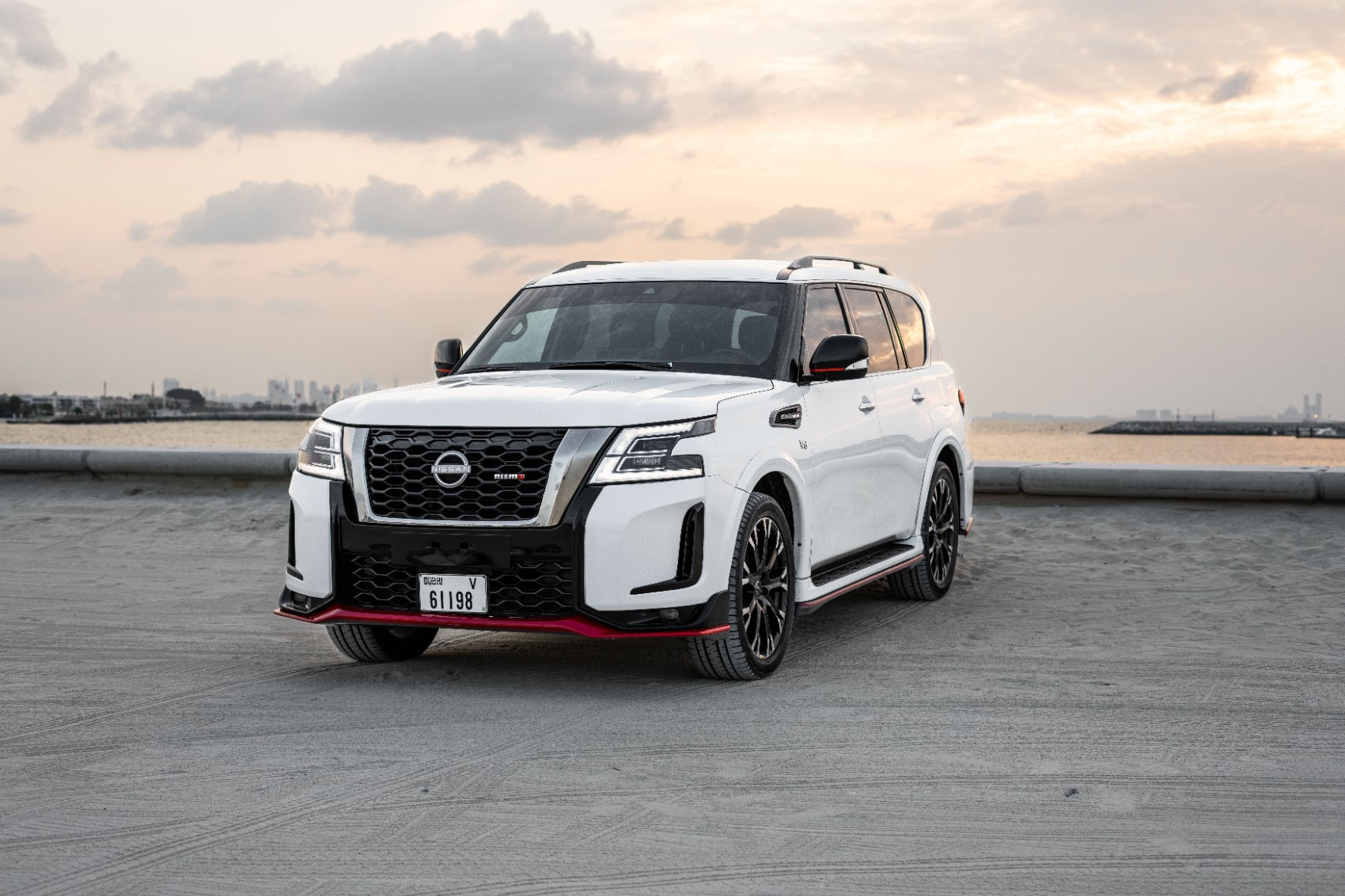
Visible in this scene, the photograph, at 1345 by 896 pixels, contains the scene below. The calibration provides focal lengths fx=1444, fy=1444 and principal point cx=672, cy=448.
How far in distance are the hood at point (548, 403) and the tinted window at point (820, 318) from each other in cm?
71

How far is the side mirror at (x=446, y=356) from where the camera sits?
27.1 feet

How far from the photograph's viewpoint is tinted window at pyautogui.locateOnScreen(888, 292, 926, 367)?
9367 mm

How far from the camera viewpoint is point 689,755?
5.32 metres

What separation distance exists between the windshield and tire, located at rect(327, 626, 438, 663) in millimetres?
1478

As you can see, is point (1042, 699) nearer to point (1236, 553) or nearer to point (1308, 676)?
point (1308, 676)

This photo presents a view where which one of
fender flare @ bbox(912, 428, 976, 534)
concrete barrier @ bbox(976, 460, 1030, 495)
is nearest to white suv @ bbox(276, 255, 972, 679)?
fender flare @ bbox(912, 428, 976, 534)

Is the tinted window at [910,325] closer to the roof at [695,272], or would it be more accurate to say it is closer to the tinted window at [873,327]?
the tinted window at [873,327]

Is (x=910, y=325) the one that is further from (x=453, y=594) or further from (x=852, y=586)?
(x=453, y=594)

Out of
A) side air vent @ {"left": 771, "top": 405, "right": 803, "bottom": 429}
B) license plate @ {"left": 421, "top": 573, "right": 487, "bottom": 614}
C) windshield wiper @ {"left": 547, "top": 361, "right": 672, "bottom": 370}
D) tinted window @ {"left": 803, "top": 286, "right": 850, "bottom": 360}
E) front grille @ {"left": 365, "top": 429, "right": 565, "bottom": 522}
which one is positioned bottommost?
license plate @ {"left": 421, "top": 573, "right": 487, "bottom": 614}

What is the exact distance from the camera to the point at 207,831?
14.3 feet

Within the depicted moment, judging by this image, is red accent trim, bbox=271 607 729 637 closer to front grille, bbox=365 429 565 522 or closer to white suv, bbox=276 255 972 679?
white suv, bbox=276 255 972 679

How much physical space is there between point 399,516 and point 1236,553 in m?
7.59

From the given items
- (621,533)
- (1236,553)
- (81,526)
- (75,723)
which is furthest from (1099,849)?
(81,526)

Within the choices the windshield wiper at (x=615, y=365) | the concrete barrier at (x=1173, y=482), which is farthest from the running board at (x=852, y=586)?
the concrete barrier at (x=1173, y=482)
